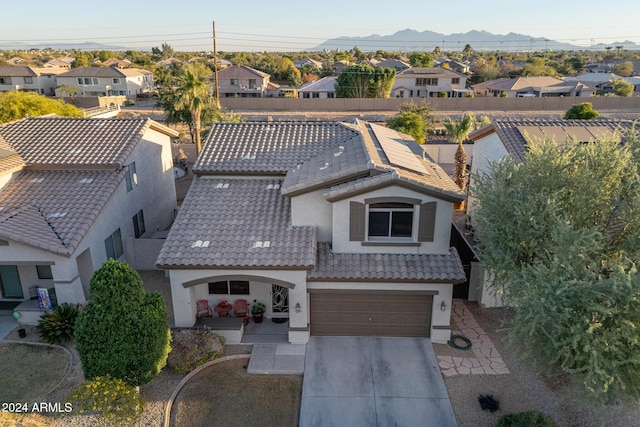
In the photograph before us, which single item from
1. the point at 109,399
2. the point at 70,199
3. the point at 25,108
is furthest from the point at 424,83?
the point at 109,399

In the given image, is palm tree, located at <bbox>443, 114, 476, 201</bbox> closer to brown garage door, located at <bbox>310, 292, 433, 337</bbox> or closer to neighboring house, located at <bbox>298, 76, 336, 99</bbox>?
brown garage door, located at <bbox>310, 292, 433, 337</bbox>

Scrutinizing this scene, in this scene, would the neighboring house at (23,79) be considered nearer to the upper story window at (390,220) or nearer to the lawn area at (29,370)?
the lawn area at (29,370)

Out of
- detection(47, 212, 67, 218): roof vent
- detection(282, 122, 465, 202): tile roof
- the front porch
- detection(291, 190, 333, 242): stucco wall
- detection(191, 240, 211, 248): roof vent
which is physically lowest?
the front porch

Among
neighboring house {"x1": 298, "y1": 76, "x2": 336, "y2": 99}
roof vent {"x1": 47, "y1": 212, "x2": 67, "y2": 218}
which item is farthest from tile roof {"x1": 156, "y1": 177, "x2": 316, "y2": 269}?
neighboring house {"x1": 298, "y1": 76, "x2": 336, "y2": 99}

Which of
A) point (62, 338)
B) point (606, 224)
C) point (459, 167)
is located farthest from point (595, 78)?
point (62, 338)

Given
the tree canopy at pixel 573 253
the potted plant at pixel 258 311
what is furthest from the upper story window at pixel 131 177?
the tree canopy at pixel 573 253

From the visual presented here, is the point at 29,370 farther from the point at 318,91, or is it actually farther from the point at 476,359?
the point at 318,91

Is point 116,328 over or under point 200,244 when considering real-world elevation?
under
